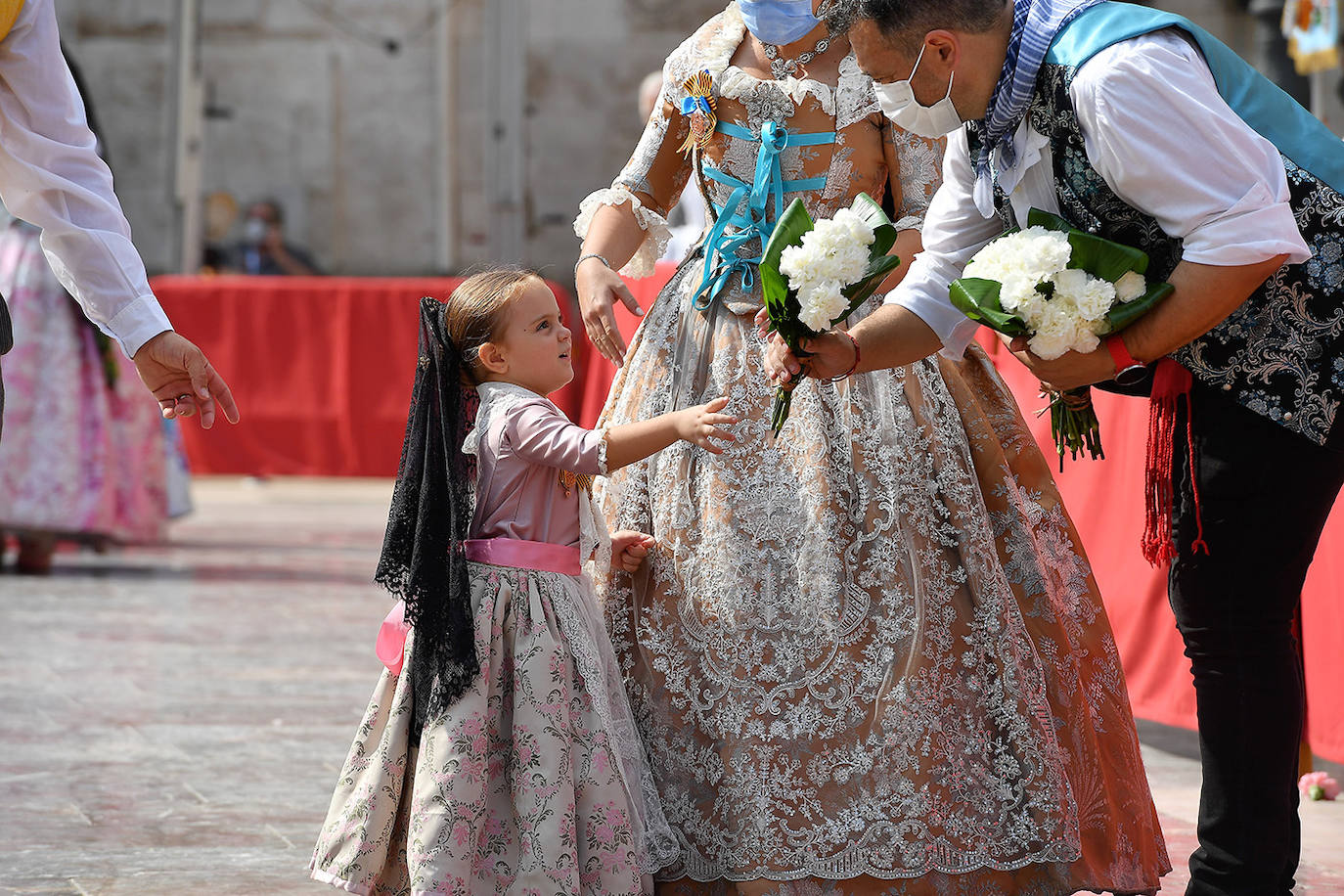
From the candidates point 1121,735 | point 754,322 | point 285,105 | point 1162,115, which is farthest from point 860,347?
point 285,105

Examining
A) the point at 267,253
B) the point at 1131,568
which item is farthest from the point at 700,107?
the point at 267,253

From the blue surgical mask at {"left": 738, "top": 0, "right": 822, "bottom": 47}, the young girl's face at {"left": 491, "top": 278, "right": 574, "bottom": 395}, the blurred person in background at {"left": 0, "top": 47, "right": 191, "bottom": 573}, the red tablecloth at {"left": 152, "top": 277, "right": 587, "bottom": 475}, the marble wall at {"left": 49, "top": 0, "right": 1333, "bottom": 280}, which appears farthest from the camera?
the marble wall at {"left": 49, "top": 0, "right": 1333, "bottom": 280}

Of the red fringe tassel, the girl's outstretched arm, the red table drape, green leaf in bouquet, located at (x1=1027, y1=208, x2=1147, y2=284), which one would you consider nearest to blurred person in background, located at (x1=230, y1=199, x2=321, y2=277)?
the red table drape

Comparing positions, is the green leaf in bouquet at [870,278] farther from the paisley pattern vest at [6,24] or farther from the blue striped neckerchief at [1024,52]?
the paisley pattern vest at [6,24]

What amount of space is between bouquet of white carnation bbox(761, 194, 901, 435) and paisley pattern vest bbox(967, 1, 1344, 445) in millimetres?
261

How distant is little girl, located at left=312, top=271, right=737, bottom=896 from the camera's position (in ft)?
8.04

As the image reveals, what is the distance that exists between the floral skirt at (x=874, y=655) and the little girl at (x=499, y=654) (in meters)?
0.09

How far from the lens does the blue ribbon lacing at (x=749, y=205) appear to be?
2.79 metres

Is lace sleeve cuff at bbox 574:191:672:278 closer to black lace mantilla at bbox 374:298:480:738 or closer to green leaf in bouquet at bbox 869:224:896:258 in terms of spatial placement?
black lace mantilla at bbox 374:298:480:738

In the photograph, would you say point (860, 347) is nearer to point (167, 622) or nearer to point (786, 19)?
point (786, 19)

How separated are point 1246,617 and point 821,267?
2.44 ft

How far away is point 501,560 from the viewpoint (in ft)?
8.50

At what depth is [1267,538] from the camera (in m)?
2.34

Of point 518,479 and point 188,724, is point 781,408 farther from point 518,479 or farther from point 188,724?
point 188,724
